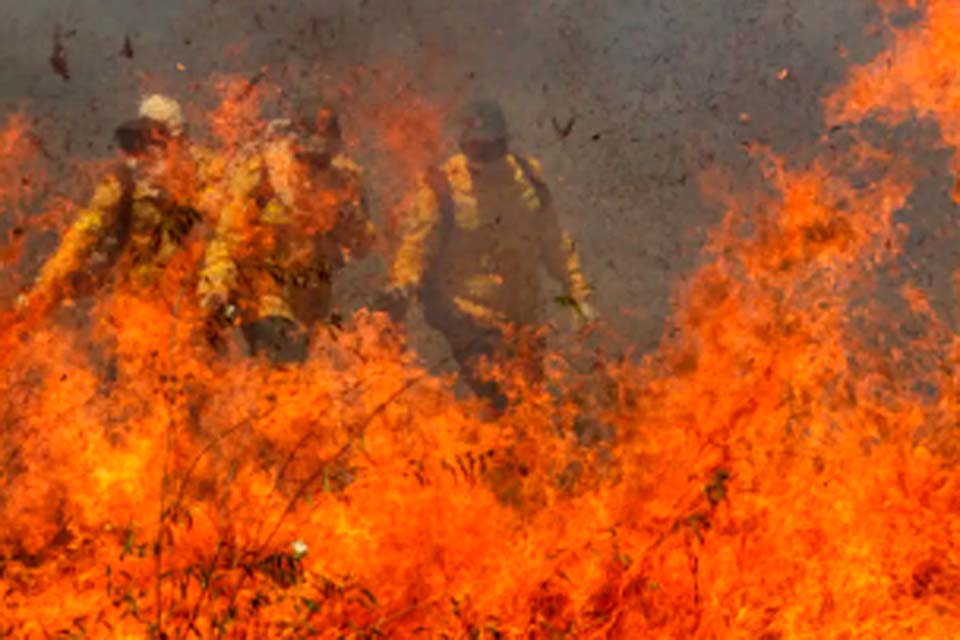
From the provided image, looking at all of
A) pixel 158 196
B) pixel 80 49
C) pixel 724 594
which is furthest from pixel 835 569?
pixel 80 49

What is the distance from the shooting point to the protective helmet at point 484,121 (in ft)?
14.5

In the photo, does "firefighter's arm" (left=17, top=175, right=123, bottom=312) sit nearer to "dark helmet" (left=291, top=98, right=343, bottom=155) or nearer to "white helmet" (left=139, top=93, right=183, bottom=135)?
"white helmet" (left=139, top=93, right=183, bottom=135)

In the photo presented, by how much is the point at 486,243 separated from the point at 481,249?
31mm

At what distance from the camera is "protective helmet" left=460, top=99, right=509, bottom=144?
4.41 m

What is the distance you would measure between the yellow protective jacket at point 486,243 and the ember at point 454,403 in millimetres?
174

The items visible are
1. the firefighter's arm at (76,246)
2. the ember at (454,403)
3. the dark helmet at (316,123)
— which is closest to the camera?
the ember at (454,403)

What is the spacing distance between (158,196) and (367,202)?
78 cm

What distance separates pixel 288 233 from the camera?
4375mm

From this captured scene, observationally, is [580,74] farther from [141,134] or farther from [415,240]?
[141,134]

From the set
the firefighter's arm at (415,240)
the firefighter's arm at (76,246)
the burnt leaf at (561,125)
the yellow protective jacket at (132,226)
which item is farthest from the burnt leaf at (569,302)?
the firefighter's arm at (76,246)

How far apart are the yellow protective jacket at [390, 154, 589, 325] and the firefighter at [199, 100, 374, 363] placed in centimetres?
22

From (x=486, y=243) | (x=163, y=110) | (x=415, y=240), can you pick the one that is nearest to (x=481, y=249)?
(x=486, y=243)

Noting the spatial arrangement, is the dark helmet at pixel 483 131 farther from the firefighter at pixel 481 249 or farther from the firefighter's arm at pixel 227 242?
the firefighter's arm at pixel 227 242

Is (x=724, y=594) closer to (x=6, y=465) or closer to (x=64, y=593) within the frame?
(x=64, y=593)
